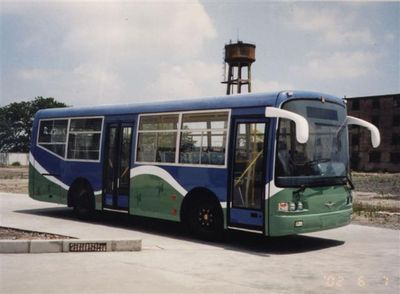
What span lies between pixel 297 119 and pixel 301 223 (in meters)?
2.05

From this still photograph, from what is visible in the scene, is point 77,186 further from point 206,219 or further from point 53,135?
point 206,219

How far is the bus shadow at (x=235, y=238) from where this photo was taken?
1091cm

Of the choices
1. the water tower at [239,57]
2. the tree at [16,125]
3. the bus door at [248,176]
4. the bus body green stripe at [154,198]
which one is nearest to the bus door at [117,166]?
the bus body green stripe at [154,198]

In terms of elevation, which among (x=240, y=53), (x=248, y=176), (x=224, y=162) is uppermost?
(x=240, y=53)

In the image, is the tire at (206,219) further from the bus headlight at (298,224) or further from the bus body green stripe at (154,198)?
the bus headlight at (298,224)

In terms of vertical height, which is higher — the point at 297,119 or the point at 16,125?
the point at 16,125

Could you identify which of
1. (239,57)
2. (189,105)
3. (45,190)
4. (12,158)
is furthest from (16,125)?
(189,105)

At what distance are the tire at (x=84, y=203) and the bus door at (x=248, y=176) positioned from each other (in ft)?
16.3

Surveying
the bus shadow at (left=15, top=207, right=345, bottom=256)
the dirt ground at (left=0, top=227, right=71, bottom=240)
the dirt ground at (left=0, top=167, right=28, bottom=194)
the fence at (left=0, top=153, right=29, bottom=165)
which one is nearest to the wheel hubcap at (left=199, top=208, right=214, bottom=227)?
the bus shadow at (left=15, top=207, right=345, bottom=256)

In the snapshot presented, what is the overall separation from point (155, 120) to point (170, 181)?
5.15ft

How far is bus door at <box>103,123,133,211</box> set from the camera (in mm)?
13391

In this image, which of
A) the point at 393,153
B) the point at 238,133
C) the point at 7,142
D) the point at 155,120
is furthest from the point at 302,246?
the point at 7,142

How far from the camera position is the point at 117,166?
536 inches

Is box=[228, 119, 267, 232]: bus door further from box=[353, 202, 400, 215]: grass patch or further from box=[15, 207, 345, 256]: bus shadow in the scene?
box=[353, 202, 400, 215]: grass patch
